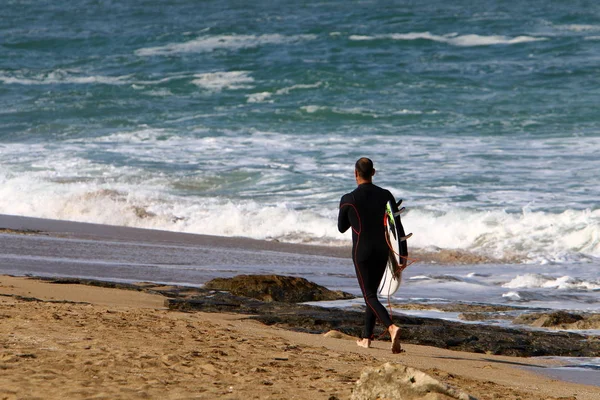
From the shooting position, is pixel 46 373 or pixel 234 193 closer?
pixel 46 373

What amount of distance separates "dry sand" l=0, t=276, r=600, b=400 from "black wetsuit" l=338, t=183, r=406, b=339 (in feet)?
0.88

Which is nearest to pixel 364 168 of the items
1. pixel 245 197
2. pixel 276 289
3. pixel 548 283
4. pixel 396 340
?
pixel 396 340

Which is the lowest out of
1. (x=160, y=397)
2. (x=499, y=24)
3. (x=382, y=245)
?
(x=160, y=397)

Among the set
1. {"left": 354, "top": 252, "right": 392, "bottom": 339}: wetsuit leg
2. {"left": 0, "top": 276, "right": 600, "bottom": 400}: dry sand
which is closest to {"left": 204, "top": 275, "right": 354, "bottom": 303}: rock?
{"left": 0, "top": 276, "right": 600, "bottom": 400}: dry sand

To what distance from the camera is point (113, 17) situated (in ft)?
136

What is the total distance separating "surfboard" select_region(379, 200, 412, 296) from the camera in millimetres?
6215

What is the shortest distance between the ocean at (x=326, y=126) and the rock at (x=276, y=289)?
2.80 feet

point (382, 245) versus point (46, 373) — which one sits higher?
point (382, 245)

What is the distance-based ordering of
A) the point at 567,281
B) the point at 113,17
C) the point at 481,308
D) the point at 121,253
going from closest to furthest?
1. the point at 481,308
2. the point at 567,281
3. the point at 121,253
4. the point at 113,17

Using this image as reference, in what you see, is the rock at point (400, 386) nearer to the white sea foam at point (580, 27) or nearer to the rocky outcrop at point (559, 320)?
the rocky outcrop at point (559, 320)

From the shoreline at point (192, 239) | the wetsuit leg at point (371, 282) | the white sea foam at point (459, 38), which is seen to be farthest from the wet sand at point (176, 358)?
the white sea foam at point (459, 38)

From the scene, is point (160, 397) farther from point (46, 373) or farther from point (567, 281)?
point (567, 281)

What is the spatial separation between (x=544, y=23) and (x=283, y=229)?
23.2 m

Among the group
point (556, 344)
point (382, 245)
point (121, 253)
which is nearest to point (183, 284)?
point (121, 253)
